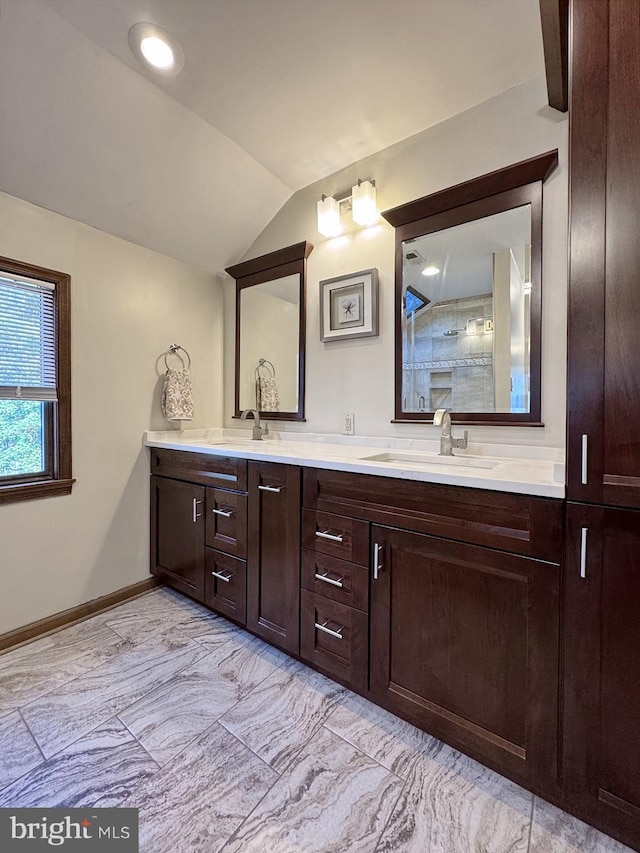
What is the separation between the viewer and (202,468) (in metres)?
2.18

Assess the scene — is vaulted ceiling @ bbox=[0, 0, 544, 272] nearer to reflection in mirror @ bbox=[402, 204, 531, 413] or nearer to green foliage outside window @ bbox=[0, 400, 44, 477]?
reflection in mirror @ bbox=[402, 204, 531, 413]

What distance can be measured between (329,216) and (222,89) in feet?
2.43

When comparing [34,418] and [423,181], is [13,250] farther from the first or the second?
[423,181]

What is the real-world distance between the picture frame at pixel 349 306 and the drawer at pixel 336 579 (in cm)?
121

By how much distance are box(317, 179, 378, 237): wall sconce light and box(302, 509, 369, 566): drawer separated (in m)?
1.57

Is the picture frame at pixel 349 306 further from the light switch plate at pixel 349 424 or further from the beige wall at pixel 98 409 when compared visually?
the beige wall at pixel 98 409

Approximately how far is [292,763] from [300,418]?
1.64 m

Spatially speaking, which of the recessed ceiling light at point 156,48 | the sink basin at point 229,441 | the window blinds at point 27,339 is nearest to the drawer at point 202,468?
the sink basin at point 229,441

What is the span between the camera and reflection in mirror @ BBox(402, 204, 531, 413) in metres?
1.71

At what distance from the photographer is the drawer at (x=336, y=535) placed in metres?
1.53

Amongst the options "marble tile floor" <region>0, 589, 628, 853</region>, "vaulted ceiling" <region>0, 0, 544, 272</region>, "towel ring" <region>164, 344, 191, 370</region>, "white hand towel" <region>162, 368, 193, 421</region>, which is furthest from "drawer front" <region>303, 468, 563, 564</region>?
"vaulted ceiling" <region>0, 0, 544, 272</region>

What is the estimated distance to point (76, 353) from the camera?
7.07ft

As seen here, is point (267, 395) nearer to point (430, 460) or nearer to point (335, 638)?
point (430, 460)

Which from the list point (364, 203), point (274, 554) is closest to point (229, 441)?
point (274, 554)
